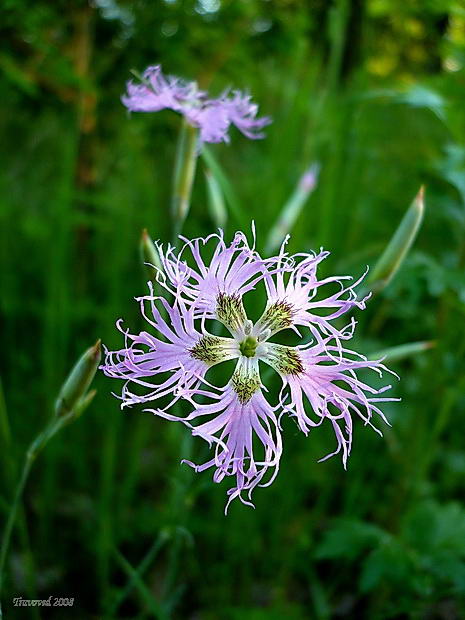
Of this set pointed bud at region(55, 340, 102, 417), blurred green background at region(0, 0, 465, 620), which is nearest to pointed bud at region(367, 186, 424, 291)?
blurred green background at region(0, 0, 465, 620)

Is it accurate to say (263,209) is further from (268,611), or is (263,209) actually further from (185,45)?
(268,611)

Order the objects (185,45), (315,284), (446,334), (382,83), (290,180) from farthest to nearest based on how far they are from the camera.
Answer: (382,83) → (290,180) → (185,45) → (446,334) → (315,284)

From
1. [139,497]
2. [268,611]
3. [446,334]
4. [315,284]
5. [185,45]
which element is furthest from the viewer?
[185,45]

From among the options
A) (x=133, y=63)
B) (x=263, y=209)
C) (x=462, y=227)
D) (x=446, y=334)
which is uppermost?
(x=133, y=63)

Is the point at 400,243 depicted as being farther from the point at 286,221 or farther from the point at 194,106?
the point at 286,221

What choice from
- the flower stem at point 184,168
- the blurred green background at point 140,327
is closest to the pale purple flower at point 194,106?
the flower stem at point 184,168

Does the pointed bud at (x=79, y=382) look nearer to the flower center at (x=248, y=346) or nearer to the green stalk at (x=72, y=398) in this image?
the green stalk at (x=72, y=398)

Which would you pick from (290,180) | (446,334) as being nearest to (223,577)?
(446,334)
